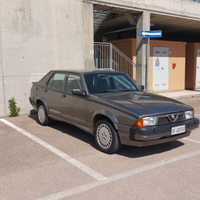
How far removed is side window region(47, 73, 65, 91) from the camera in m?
6.10

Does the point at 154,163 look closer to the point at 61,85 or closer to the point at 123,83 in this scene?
the point at 123,83

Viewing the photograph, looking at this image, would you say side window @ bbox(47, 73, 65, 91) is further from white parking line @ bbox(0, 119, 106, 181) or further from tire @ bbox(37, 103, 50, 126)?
white parking line @ bbox(0, 119, 106, 181)

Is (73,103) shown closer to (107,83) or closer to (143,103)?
(107,83)

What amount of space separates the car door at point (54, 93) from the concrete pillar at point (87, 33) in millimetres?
A: 3437

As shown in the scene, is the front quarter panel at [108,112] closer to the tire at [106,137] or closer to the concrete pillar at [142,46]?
the tire at [106,137]

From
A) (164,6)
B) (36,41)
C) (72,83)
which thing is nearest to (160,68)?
(164,6)

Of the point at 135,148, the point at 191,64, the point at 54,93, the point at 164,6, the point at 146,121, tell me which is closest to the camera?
the point at 146,121

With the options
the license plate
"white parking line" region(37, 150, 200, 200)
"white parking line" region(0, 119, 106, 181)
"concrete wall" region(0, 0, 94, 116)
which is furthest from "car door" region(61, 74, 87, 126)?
"concrete wall" region(0, 0, 94, 116)

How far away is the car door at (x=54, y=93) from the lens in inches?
236

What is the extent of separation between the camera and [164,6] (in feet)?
39.1

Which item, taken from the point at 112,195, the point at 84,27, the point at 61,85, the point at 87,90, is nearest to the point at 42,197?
the point at 112,195

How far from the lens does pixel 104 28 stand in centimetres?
1620

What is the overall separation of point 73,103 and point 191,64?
42.0 ft

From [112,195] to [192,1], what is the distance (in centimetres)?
1272
